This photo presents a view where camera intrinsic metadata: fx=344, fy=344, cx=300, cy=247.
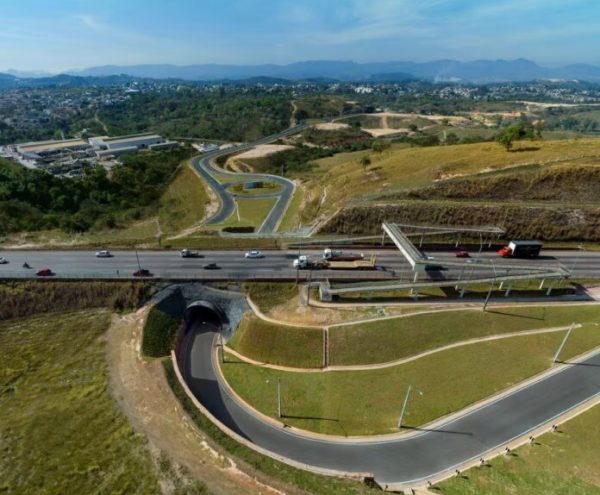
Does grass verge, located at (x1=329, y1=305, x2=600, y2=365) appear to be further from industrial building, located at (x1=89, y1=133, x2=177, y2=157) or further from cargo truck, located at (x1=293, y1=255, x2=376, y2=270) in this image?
industrial building, located at (x1=89, y1=133, x2=177, y2=157)

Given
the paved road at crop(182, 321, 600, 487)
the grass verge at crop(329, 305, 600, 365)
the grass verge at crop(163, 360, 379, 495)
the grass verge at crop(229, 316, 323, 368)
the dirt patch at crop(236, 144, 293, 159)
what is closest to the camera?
the grass verge at crop(163, 360, 379, 495)

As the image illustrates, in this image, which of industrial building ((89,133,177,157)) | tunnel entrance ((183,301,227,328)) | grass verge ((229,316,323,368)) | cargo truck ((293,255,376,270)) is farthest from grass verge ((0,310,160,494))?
industrial building ((89,133,177,157))

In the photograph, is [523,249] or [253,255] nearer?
[523,249]

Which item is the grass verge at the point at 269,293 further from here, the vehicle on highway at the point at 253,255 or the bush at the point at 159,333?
the bush at the point at 159,333

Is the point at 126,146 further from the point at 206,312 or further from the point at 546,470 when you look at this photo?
the point at 546,470

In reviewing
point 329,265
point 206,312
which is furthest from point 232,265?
point 329,265

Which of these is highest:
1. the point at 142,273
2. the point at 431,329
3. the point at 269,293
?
the point at 142,273

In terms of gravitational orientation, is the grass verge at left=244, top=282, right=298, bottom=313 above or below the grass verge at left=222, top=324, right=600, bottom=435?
above
